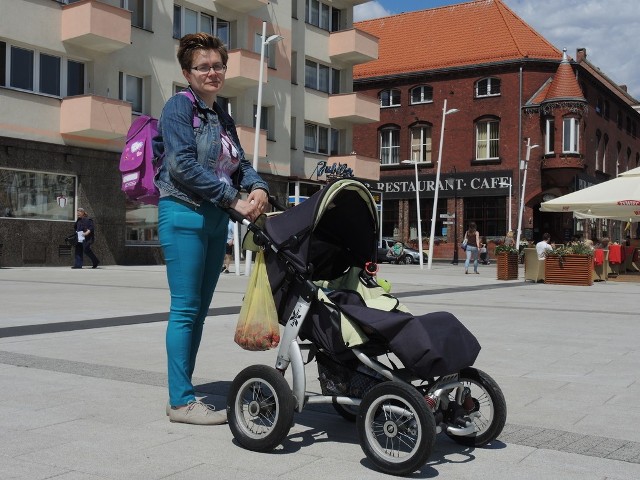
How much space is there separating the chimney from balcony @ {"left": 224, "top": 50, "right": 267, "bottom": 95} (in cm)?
2419

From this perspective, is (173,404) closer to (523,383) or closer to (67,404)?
(67,404)

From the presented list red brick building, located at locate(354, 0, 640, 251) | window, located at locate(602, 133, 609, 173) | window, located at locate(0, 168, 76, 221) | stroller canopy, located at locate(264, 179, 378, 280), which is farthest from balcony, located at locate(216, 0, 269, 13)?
window, located at locate(602, 133, 609, 173)

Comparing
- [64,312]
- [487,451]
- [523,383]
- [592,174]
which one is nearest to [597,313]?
[523,383]

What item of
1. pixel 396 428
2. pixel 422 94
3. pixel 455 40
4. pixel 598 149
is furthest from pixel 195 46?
pixel 598 149

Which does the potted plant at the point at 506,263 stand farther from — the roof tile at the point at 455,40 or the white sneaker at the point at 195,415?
the roof tile at the point at 455,40

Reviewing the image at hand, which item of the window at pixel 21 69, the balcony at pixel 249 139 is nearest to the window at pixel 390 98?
the balcony at pixel 249 139

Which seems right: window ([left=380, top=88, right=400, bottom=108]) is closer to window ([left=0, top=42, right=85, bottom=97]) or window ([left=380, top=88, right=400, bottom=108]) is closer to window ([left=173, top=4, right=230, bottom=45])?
window ([left=173, top=4, right=230, bottom=45])

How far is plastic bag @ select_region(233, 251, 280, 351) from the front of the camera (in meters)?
4.26

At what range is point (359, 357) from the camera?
160 inches

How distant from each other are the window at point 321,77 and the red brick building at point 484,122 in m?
7.86

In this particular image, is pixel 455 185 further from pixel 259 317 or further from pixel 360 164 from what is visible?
pixel 259 317

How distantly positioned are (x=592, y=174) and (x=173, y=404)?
162 ft

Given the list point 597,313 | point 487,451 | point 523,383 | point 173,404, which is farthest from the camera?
point 597,313

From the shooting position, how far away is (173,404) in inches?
183
